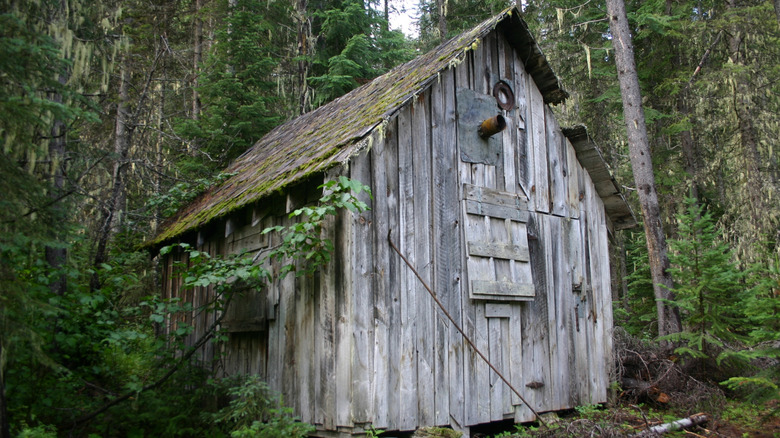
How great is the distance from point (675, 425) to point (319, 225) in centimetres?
527

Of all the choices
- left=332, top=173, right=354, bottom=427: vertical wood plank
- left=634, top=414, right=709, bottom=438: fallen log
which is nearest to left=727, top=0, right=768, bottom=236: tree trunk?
left=634, top=414, right=709, bottom=438: fallen log

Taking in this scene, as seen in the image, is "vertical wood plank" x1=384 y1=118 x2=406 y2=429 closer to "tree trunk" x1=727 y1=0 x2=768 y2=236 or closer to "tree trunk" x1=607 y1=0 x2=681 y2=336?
"tree trunk" x1=607 y1=0 x2=681 y2=336

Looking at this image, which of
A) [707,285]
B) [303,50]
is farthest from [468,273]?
[303,50]

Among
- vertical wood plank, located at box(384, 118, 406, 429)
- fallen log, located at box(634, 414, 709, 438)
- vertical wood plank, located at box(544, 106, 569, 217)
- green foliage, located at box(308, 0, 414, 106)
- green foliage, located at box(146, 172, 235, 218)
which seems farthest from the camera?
green foliage, located at box(308, 0, 414, 106)

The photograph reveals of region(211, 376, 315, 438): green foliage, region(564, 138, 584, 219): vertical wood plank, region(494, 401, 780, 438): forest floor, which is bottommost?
region(494, 401, 780, 438): forest floor

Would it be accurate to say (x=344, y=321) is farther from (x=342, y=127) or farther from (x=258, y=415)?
(x=342, y=127)

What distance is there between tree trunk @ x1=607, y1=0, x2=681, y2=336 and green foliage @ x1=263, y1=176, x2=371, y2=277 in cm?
757

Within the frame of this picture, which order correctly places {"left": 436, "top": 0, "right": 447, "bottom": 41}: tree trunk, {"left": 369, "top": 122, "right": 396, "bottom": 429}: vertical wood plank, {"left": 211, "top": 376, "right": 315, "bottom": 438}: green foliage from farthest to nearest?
{"left": 436, "top": 0, "right": 447, "bottom": 41}: tree trunk < {"left": 369, "top": 122, "right": 396, "bottom": 429}: vertical wood plank < {"left": 211, "top": 376, "right": 315, "bottom": 438}: green foliage

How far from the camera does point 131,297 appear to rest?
1295 cm

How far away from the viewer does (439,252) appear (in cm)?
698

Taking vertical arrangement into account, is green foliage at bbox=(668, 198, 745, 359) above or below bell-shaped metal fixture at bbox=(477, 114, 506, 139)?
below

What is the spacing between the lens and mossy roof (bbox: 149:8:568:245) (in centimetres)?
661

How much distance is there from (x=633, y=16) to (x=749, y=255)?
6794 millimetres

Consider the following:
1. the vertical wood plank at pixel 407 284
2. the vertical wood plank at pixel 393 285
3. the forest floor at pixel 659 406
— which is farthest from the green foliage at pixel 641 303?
the vertical wood plank at pixel 393 285
